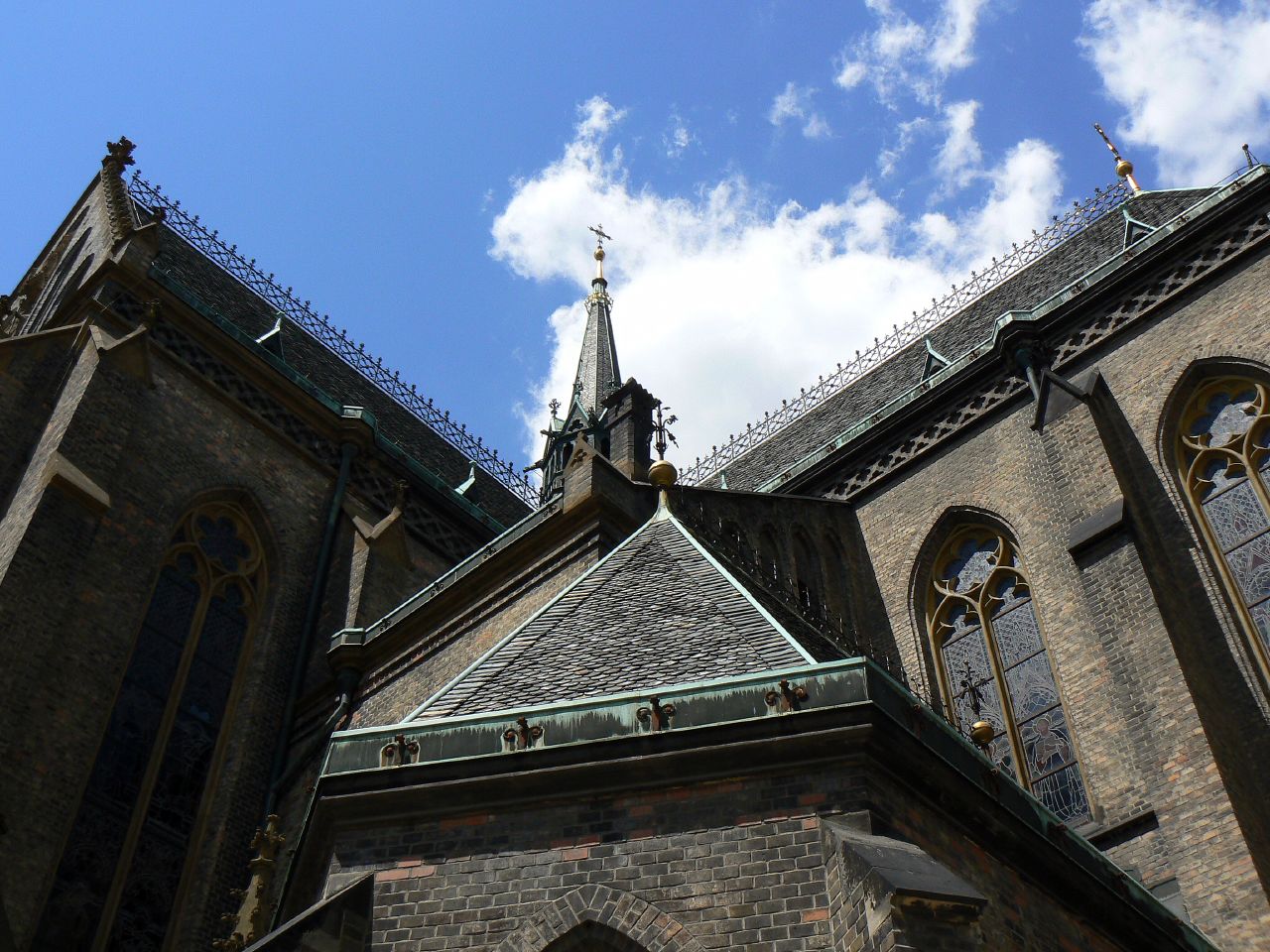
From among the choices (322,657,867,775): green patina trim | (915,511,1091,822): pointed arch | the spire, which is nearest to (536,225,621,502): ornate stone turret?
the spire

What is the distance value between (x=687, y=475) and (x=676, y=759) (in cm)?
1965

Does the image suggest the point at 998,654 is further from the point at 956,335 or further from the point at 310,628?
the point at 310,628

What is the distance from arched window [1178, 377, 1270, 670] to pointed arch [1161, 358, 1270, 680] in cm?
1

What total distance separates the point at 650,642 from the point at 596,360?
16.4m

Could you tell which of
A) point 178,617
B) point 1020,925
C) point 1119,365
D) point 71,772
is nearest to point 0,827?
point 71,772

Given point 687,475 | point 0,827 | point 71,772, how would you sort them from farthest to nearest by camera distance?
point 687,475
point 71,772
point 0,827

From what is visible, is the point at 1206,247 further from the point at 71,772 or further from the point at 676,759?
the point at 71,772

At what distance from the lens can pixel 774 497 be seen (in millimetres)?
17547

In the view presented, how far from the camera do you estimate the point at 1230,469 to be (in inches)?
585

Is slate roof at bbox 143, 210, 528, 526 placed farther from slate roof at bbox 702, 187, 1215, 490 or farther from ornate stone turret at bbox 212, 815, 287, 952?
ornate stone turret at bbox 212, 815, 287, 952

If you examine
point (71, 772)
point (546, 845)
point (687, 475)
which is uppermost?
point (687, 475)

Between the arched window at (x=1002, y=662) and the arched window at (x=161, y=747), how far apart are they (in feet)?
29.1

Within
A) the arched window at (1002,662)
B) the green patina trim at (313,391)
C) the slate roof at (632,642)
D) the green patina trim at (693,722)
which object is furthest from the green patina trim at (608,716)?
the green patina trim at (313,391)

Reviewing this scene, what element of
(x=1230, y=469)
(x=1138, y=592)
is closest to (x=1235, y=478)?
(x=1230, y=469)
